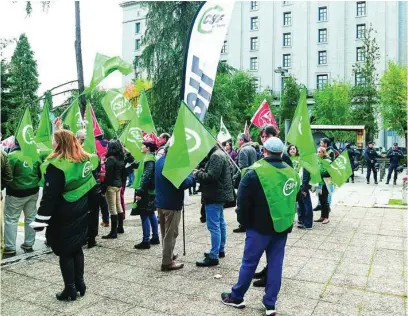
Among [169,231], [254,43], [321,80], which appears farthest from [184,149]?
[254,43]

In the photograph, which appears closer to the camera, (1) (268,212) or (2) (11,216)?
(1) (268,212)

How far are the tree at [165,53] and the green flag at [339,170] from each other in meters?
12.1

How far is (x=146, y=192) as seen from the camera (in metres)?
6.79

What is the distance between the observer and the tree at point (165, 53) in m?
19.8

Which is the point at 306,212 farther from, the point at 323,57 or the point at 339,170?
the point at 323,57

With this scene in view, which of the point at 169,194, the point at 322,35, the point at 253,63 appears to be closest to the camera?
the point at 169,194

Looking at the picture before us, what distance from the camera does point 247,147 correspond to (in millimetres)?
8516

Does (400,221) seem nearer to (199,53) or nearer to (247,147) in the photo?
(247,147)

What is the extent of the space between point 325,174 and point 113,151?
466 centimetres

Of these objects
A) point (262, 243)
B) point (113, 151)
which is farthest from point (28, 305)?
point (113, 151)

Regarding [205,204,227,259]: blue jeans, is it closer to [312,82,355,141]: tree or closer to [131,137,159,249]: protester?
[131,137,159,249]: protester

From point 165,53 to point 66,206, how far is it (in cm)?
1648

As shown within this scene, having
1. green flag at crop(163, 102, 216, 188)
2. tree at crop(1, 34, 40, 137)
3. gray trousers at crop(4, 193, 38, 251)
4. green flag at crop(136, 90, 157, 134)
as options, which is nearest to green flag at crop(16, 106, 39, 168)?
gray trousers at crop(4, 193, 38, 251)

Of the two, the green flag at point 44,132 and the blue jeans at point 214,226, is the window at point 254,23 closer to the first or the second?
the green flag at point 44,132
